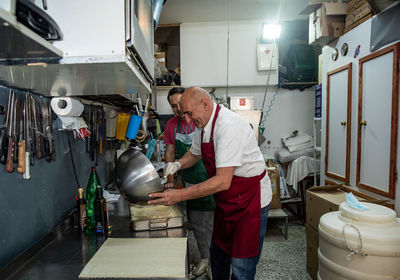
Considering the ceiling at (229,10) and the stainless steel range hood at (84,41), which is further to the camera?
the ceiling at (229,10)

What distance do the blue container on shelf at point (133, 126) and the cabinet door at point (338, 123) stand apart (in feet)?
6.23

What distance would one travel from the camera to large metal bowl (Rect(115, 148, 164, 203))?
122 centimetres

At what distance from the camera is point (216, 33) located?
3953mm

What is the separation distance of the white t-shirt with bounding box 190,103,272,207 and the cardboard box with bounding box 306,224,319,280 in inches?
35.9

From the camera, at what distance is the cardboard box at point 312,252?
2.21m

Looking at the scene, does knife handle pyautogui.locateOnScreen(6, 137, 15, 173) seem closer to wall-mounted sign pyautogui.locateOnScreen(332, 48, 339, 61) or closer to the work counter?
the work counter

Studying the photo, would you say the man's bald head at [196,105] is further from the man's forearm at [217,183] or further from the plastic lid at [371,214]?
the plastic lid at [371,214]

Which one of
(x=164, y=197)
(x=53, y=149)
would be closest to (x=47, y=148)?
(x=53, y=149)

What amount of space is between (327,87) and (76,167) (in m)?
2.52

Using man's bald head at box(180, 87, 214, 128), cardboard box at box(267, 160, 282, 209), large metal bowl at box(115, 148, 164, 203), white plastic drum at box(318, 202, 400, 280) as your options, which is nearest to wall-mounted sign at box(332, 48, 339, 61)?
cardboard box at box(267, 160, 282, 209)

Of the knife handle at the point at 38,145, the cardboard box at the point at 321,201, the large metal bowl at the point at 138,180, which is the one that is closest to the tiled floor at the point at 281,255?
the cardboard box at the point at 321,201

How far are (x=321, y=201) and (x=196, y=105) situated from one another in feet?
4.58

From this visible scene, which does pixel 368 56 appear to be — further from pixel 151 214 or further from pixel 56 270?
pixel 56 270

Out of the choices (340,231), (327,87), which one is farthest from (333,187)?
(327,87)
